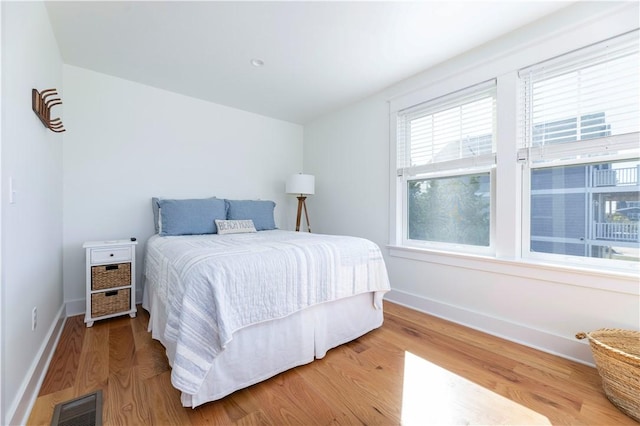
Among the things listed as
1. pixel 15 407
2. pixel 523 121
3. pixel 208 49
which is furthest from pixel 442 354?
pixel 208 49

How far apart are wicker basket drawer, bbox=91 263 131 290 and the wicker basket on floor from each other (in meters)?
3.46

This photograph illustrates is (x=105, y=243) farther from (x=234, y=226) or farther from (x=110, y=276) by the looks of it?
(x=234, y=226)

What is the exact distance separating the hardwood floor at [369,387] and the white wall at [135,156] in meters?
1.11

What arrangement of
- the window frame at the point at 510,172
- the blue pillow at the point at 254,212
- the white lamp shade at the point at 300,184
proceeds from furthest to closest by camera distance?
the white lamp shade at the point at 300,184
the blue pillow at the point at 254,212
the window frame at the point at 510,172

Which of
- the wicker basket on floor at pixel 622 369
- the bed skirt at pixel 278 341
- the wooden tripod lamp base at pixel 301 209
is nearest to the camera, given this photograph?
the wicker basket on floor at pixel 622 369

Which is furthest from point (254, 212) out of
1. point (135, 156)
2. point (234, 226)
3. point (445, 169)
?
point (445, 169)

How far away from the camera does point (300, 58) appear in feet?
8.15

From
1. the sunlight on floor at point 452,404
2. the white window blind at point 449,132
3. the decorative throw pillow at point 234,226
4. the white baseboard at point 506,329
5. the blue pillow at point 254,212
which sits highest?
the white window blind at point 449,132

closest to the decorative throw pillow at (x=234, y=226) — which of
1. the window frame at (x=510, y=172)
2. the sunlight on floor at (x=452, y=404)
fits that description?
the window frame at (x=510, y=172)

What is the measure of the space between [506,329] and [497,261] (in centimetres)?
54

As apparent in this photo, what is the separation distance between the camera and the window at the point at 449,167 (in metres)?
2.41

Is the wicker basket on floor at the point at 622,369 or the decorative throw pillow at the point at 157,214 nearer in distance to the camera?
the wicker basket on floor at the point at 622,369

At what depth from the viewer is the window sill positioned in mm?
1692

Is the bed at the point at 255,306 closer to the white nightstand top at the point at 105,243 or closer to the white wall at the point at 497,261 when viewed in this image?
the white nightstand top at the point at 105,243
